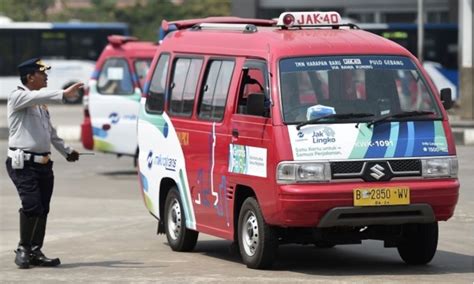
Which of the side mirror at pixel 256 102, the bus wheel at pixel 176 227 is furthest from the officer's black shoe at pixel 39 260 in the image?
the side mirror at pixel 256 102

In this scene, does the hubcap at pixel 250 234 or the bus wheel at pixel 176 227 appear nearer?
the hubcap at pixel 250 234

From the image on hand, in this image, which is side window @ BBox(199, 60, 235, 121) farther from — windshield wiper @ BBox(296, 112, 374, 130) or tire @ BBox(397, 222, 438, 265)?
tire @ BBox(397, 222, 438, 265)

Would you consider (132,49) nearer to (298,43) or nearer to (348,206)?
(298,43)

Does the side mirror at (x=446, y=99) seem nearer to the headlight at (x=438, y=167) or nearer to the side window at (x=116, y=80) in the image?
the headlight at (x=438, y=167)

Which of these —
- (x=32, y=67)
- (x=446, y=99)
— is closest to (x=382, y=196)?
(x=446, y=99)

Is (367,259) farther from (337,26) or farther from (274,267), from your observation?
(337,26)

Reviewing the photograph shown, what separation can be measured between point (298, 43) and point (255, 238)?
5.50ft

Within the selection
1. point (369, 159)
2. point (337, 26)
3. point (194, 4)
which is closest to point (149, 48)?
point (337, 26)

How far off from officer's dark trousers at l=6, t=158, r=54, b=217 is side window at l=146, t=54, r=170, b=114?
1.98 metres

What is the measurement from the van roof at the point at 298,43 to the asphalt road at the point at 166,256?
72.4 inches

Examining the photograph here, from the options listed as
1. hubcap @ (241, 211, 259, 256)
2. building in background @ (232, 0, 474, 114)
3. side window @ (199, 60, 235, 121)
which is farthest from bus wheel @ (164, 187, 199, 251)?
building in background @ (232, 0, 474, 114)

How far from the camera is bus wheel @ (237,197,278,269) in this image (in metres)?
11.4

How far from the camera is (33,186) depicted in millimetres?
11891

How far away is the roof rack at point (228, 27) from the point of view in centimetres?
1235
